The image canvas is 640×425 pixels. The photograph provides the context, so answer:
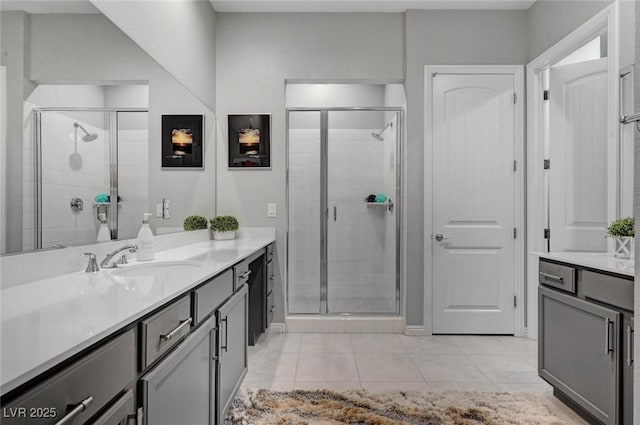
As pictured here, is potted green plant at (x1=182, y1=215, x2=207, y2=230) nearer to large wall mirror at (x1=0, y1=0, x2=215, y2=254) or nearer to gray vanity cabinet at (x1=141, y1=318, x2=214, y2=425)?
large wall mirror at (x1=0, y1=0, x2=215, y2=254)

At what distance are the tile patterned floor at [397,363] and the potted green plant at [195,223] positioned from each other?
1.05m

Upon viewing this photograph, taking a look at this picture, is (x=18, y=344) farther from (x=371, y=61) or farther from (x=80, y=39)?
A: (x=371, y=61)

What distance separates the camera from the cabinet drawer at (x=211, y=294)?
1435 mm

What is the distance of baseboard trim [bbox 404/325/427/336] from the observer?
348 centimetres

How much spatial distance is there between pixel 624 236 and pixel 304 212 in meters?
2.41

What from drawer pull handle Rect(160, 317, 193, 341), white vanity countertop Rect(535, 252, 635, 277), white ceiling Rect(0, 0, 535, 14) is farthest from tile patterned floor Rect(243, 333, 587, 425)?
white ceiling Rect(0, 0, 535, 14)

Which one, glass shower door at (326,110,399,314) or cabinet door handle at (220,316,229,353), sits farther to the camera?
glass shower door at (326,110,399,314)

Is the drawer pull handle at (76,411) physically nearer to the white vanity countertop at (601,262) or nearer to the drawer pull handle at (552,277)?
the white vanity countertop at (601,262)

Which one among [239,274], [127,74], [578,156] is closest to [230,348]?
[239,274]

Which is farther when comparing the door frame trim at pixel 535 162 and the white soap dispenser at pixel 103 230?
the door frame trim at pixel 535 162

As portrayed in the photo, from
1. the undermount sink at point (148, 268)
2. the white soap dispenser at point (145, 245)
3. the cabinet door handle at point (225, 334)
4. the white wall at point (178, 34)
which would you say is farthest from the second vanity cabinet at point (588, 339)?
the white wall at point (178, 34)

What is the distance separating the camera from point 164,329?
1.15m

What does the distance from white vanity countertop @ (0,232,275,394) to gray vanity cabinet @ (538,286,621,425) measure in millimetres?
1763

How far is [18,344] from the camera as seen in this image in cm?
72
